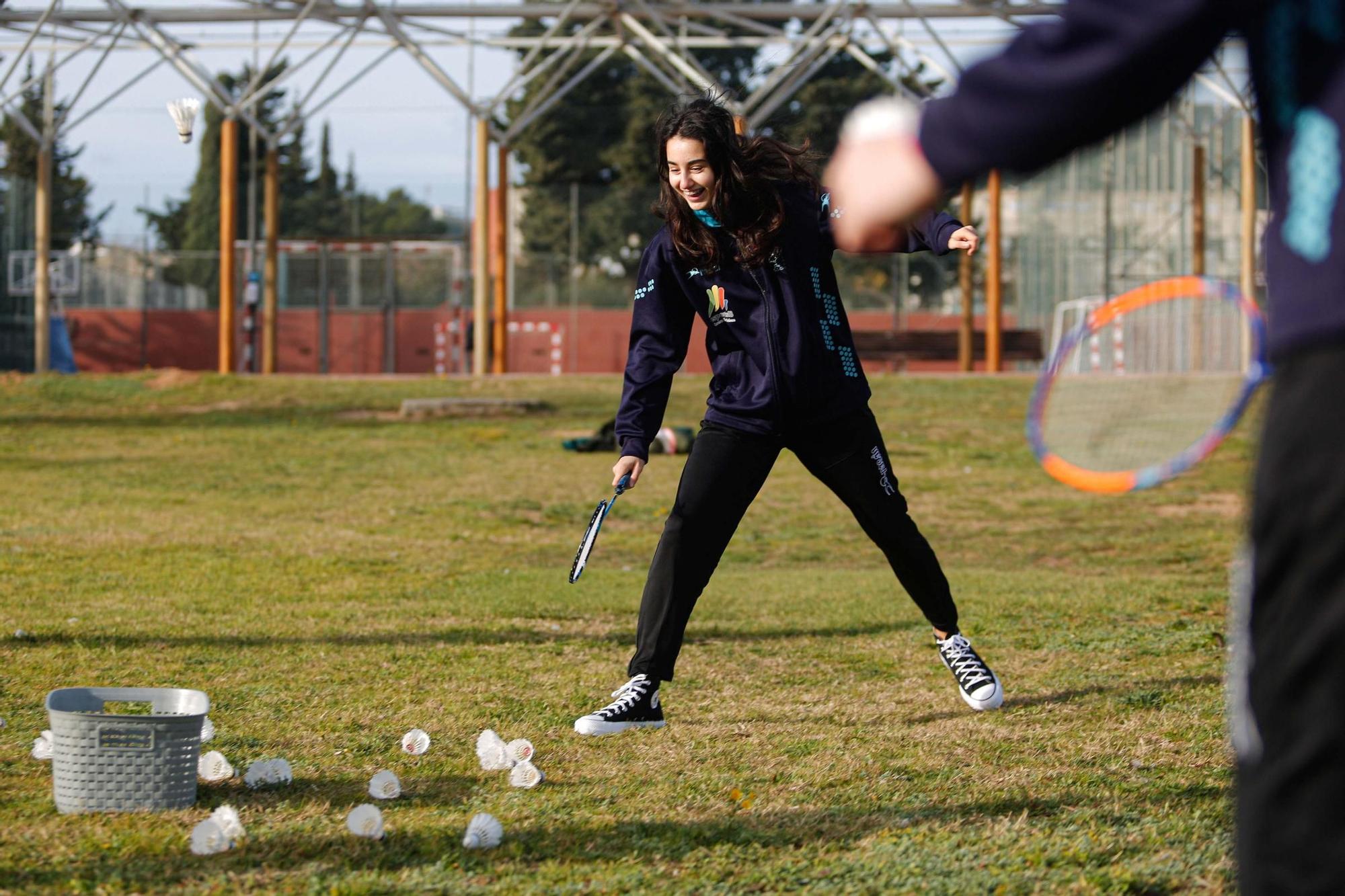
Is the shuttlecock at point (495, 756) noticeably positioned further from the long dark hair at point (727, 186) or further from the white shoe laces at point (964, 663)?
the white shoe laces at point (964, 663)

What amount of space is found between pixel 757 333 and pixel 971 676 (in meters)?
1.54

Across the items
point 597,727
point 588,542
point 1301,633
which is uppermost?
point 1301,633

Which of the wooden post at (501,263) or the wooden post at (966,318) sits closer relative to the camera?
the wooden post at (501,263)

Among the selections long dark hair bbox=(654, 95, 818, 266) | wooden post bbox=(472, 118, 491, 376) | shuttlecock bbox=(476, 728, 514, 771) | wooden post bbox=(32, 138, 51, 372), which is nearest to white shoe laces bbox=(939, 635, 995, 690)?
long dark hair bbox=(654, 95, 818, 266)

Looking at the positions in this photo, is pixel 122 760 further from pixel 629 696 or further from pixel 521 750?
pixel 629 696

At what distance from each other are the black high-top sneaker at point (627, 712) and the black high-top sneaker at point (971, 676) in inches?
45.4

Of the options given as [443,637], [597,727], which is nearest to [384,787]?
[597,727]

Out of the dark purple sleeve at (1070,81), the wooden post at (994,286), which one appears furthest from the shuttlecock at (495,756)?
the wooden post at (994,286)

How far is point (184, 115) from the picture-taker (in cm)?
946

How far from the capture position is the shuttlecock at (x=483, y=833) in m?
3.74

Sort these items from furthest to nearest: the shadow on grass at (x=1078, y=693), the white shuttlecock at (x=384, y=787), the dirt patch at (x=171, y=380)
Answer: the dirt patch at (x=171, y=380) < the shadow on grass at (x=1078, y=693) < the white shuttlecock at (x=384, y=787)

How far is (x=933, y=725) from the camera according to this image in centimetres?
538

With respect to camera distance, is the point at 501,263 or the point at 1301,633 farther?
the point at 501,263

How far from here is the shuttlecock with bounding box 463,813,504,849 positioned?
3.74 metres
